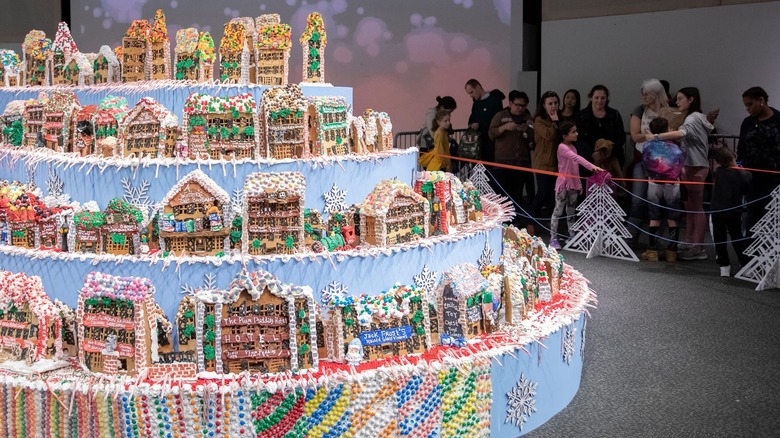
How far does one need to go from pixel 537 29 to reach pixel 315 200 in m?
5.80

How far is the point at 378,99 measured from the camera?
30.2ft

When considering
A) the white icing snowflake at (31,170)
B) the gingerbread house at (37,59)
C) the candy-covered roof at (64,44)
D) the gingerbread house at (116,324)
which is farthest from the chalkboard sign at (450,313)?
the gingerbread house at (37,59)

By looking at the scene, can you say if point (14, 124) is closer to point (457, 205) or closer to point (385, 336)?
point (457, 205)

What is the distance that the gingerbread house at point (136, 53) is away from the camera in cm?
476

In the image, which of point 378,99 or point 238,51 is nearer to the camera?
point 238,51

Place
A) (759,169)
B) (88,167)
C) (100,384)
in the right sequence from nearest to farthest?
(100,384)
(88,167)
(759,169)

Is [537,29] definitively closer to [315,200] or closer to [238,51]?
[238,51]

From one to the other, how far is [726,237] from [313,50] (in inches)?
137

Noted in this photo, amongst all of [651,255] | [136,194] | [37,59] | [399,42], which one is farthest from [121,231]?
[399,42]

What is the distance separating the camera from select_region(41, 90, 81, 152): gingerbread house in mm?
4359

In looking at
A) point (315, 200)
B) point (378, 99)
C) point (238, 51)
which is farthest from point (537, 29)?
point (315, 200)

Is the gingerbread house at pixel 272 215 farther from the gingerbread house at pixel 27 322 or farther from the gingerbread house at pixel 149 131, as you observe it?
the gingerbread house at pixel 27 322

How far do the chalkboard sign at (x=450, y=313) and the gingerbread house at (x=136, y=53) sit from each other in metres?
2.11

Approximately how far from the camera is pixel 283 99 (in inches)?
158
